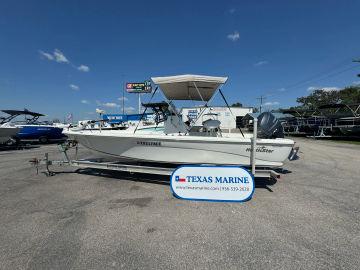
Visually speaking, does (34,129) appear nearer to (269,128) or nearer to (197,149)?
(197,149)

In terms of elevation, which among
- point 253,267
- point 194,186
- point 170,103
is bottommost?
point 253,267

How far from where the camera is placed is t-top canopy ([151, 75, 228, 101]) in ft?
15.4

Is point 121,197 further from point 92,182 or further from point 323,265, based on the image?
point 323,265

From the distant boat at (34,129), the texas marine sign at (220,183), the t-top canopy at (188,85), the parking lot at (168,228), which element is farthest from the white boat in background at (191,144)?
the distant boat at (34,129)

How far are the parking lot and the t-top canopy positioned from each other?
2.37 m

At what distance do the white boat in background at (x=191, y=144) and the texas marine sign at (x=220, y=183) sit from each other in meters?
0.80

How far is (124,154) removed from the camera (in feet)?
16.5

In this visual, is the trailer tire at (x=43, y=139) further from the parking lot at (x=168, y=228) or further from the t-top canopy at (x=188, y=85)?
the t-top canopy at (x=188, y=85)

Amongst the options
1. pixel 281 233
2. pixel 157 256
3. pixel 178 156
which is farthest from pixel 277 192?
pixel 157 256

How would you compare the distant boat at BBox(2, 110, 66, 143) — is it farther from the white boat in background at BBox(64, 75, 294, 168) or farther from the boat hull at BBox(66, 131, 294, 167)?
the boat hull at BBox(66, 131, 294, 167)

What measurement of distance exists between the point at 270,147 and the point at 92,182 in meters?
4.08

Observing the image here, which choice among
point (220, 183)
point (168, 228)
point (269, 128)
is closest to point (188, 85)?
point (269, 128)

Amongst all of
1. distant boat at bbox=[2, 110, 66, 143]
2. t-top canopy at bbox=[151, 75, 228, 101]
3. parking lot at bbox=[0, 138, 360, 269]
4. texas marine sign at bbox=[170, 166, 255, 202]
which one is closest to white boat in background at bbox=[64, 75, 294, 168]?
t-top canopy at bbox=[151, 75, 228, 101]

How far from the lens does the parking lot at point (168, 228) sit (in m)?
2.18
